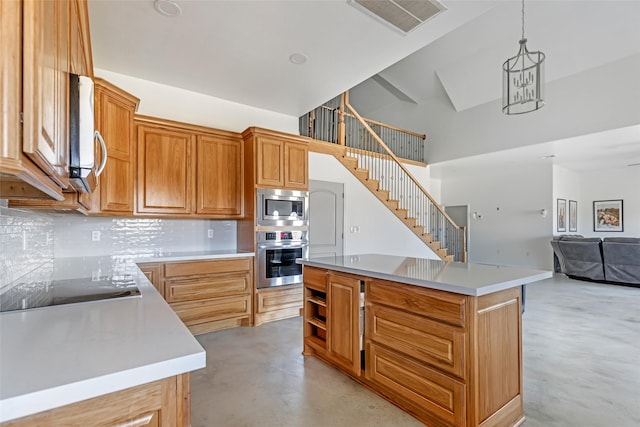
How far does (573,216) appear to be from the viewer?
866 centimetres

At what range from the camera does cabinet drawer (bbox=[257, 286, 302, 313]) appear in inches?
158

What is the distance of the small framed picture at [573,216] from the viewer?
8.54 metres

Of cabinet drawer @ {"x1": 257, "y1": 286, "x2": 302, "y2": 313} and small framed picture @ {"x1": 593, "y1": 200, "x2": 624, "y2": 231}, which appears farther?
small framed picture @ {"x1": 593, "y1": 200, "x2": 624, "y2": 231}

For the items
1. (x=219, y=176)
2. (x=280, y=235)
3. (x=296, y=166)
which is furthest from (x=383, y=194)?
(x=219, y=176)

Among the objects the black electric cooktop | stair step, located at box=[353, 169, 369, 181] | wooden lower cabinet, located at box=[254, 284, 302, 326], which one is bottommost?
wooden lower cabinet, located at box=[254, 284, 302, 326]

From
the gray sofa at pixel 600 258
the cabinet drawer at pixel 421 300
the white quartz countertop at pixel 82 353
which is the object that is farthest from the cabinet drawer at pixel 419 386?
Result: the gray sofa at pixel 600 258

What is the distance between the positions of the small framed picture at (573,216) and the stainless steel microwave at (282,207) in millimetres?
8086

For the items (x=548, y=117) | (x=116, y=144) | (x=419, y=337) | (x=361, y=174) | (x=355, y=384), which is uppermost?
(x=548, y=117)

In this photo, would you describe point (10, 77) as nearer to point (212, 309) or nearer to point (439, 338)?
point (439, 338)

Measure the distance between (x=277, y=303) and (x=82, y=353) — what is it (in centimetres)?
343

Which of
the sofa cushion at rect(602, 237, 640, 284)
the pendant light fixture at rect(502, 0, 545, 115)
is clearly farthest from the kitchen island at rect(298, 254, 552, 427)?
the sofa cushion at rect(602, 237, 640, 284)

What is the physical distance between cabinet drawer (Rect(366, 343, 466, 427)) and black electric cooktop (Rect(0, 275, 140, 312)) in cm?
165

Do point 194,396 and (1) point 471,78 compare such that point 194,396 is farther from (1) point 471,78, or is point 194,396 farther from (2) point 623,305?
(1) point 471,78

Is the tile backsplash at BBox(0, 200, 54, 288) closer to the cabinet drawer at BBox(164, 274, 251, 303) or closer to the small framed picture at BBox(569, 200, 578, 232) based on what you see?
the cabinet drawer at BBox(164, 274, 251, 303)
